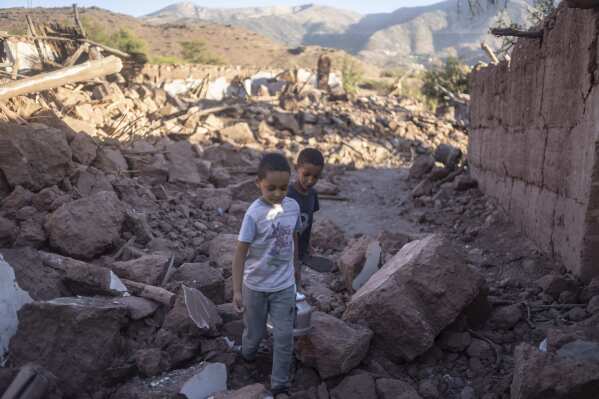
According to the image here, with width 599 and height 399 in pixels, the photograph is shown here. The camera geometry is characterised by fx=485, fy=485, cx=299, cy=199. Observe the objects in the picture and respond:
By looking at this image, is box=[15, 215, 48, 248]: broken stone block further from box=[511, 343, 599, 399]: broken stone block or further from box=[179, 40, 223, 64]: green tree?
box=[179, 40, 223, 64]: green tree

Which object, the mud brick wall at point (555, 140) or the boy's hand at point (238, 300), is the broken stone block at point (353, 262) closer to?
the boy's hand at point (238, 300)

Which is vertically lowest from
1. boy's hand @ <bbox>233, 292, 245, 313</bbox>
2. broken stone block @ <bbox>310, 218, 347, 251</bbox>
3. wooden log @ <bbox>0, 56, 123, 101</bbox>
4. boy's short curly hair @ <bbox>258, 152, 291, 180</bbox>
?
broken stone block @ <bbox>310, 218, 347, 251</bbox>

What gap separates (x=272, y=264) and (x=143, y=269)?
140 cm

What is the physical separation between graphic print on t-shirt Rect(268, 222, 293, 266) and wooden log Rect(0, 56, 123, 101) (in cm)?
432

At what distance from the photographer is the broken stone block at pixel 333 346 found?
2699 mm

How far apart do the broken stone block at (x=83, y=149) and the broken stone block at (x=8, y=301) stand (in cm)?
289

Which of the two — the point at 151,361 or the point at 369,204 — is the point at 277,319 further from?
the point at 369,204

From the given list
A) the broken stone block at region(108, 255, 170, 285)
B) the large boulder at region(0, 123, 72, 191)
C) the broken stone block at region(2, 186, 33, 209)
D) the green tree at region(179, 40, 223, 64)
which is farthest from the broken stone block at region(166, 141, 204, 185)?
the green tree at region(179, 40, 223, 64)

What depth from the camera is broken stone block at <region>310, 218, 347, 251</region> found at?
550 cm

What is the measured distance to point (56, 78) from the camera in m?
6.32

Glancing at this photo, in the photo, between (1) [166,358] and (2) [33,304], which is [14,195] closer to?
(2) [33,304]

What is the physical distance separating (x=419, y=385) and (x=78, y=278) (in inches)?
88.2

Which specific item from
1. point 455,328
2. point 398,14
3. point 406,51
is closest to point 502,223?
point 455,328

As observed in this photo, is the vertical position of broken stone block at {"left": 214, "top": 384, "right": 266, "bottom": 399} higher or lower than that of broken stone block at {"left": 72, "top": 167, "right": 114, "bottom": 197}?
lower
